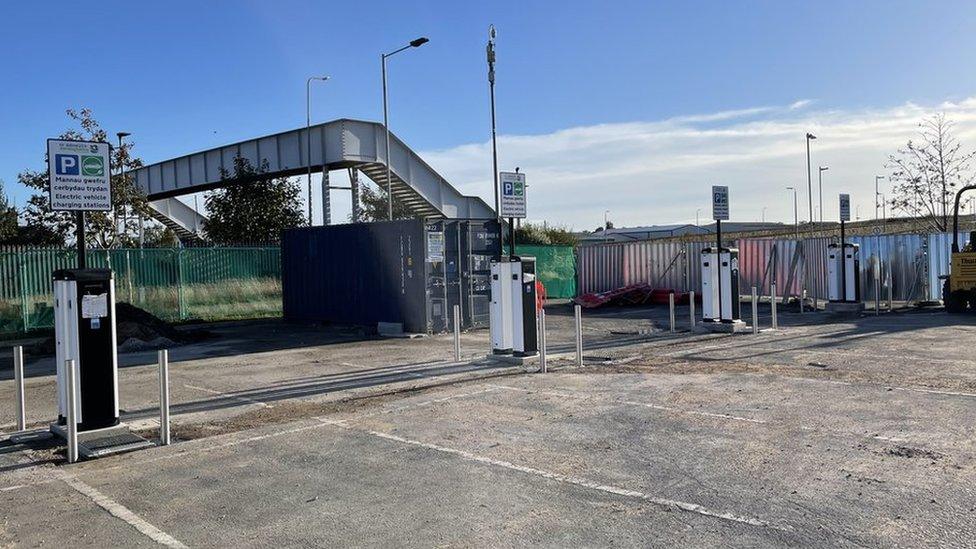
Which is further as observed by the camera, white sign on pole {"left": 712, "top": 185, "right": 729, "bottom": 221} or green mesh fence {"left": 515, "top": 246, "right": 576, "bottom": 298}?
green mesh fence {"left": 515, "top": 246, "right": 576, "bottom": 298}

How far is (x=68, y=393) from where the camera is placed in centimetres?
778

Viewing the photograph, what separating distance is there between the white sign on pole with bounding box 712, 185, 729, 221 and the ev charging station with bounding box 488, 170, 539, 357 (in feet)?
20.7

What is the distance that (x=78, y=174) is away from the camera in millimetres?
8672

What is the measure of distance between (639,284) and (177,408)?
2215 cm

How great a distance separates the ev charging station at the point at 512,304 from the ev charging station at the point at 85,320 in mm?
6598

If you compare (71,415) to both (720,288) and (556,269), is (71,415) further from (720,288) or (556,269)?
(556,269)

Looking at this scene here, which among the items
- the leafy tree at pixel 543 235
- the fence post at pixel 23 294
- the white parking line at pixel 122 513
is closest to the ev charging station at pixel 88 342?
the white parking line at pixel 122 513

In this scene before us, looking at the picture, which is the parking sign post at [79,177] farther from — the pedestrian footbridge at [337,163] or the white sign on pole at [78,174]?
the pedestrian footbridge at [337,163]

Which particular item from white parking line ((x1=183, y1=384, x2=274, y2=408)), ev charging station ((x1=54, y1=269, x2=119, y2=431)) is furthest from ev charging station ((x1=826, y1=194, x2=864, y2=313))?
ev charging station ((x1=54, y1=269, x2=119, y2=431))

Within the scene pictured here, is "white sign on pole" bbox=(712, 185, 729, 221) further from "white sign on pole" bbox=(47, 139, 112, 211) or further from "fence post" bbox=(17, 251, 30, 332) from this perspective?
"fence post" bbox=(17, 251, 30, 332)

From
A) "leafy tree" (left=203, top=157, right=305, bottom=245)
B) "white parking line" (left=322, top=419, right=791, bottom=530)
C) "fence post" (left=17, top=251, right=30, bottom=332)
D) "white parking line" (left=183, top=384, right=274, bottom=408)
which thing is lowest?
"white parking line" (left=322, top=419, right=791, bottom=530)

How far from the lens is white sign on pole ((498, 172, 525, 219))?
46.3ft

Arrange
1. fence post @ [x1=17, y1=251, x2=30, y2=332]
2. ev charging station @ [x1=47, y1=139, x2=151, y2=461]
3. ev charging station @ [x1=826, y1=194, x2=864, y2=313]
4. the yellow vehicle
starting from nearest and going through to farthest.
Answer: ev charging station @ [x1=47, y1=139, x2=151, y2=461] < the yellow vehicle < fence post @ [x1=17, y1=251, x2=30, y2=332] < ev charging station @ [x1=826, y1=194, x2=864, y2=313]

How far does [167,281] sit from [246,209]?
9.73 metres
